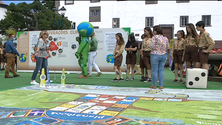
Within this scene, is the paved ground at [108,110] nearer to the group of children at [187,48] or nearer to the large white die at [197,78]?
the large white die at [197,78]

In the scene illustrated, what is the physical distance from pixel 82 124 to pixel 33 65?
10.2 m

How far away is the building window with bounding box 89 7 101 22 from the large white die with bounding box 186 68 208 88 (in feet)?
78.2

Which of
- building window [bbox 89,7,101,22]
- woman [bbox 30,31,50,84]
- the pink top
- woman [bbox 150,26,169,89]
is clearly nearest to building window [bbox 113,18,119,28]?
building window [bbox 89,7,101,22]

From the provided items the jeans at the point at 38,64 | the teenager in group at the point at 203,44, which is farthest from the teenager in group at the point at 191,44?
the jeans at the point at 38,64

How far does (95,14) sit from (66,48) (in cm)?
1817

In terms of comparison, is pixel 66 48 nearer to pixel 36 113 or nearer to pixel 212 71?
pixel 212 71

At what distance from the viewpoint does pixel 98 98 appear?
4.54 meters

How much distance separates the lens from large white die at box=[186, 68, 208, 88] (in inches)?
234

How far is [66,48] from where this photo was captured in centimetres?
1182

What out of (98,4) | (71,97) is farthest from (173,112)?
(98,4)

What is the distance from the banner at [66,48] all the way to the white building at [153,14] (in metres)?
16.2

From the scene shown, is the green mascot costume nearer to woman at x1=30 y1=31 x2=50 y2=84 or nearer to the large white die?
woman at x1=30 y1=31 x2=50 y2=84

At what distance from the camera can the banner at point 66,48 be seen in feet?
36.4

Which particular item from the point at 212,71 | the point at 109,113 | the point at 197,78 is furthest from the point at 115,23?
the point at 109,113
